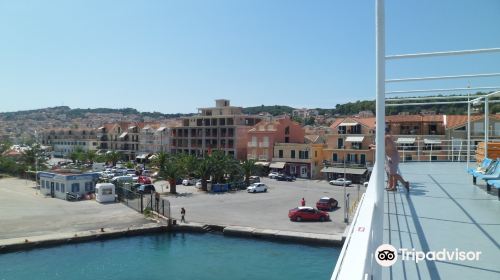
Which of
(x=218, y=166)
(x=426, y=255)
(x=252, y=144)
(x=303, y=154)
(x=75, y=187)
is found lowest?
(x=75, y=187)

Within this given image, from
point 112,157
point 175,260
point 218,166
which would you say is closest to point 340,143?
point 218,166

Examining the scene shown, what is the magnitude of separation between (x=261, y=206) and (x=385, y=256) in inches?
1150

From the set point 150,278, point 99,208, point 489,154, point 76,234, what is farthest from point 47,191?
point 489,154

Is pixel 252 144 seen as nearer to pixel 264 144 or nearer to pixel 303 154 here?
pixel 264 144

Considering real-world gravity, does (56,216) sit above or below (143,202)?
below

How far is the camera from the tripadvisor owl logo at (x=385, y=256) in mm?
3070

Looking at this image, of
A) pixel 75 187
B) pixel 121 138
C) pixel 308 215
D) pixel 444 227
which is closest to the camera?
pixel 444 227

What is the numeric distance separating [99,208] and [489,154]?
2838 centimetres

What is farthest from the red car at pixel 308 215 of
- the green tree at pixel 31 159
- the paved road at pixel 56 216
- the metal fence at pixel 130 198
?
the green tree at pixel 31 159

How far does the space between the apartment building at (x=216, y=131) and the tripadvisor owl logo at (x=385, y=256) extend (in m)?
53.4

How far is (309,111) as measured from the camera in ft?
632

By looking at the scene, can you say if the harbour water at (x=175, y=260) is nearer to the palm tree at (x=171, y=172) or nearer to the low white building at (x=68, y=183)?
the palm tree at (x=171, y=172)

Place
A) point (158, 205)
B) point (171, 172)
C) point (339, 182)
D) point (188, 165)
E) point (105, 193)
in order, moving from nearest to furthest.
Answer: point (158, 205), point (105, 193), point (171, 172), point (188, 165), point (339, 182)

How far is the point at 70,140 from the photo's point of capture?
96125mm
